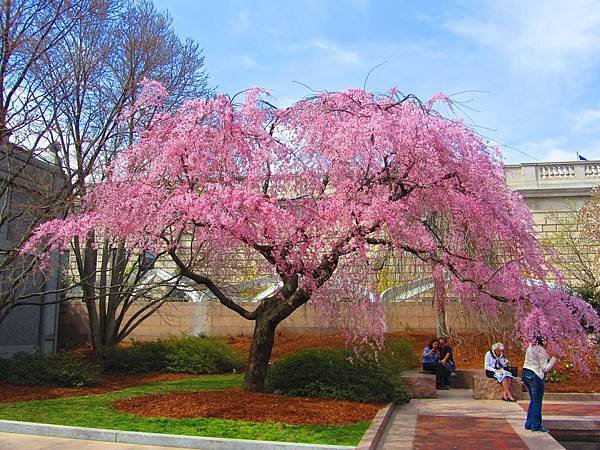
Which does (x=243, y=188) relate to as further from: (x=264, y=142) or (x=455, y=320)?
(x=455, y=320)

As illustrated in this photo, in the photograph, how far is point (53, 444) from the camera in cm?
842

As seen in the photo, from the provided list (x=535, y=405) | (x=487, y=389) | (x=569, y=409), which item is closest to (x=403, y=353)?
(x=487, y=389)

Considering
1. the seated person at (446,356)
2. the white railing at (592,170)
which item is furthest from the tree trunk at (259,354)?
the white railing at (592,170)

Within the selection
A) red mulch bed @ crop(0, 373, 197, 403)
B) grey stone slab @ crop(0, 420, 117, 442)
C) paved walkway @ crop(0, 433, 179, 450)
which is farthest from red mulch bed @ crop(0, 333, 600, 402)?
paved walkway @ crop(0, 433, 179, 450)

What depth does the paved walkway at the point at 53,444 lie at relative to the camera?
8180mm

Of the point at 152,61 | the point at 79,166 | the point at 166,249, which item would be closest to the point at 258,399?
the point at 166,249

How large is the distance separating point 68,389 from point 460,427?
8.52 m

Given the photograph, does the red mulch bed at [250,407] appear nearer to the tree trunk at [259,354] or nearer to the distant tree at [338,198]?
the tree trunk at [259,354]

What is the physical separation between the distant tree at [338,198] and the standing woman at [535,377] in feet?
0.83

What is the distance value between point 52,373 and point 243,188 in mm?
7620

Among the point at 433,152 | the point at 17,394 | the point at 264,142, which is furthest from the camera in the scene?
the point at 17,394

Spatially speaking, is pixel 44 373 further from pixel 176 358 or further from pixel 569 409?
pixel 569 409

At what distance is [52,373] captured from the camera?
1425 cm

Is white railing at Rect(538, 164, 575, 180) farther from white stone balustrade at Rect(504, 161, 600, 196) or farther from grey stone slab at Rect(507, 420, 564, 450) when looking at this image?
grey stone slab at Rect(507, 420, 564, 450)
